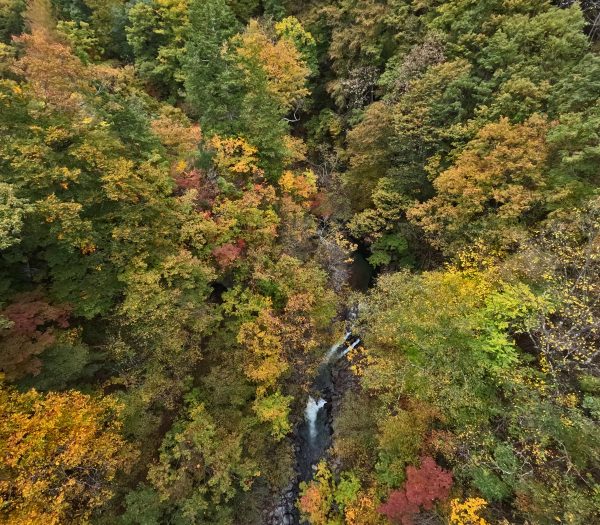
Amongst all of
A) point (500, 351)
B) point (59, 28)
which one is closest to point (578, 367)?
point (500, 351)

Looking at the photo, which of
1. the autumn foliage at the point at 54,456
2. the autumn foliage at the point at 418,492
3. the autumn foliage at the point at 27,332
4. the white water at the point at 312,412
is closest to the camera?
the autumn foliage at the point at 54,456

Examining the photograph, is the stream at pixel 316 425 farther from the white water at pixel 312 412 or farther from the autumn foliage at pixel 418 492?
the autumn foliage at pixel 418 492

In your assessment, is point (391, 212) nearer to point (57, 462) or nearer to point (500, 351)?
point (500, 351)

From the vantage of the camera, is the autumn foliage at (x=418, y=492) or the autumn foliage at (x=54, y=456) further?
the autumn foliage at (x=418, y=492)

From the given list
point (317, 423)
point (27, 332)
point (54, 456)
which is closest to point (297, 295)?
point (317, 423)

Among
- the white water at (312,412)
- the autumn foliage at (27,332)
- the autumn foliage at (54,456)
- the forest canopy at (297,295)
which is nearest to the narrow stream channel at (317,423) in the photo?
the white water at (312,412)

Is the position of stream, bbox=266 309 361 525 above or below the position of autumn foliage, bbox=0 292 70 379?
below

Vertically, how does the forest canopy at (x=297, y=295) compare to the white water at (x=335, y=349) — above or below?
above

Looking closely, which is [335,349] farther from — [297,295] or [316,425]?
[297,295]

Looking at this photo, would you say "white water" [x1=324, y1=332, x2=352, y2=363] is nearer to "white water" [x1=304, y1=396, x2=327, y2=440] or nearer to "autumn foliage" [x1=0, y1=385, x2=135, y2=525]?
"white water" [x1=304, y1=396, x2=327, y2=440]

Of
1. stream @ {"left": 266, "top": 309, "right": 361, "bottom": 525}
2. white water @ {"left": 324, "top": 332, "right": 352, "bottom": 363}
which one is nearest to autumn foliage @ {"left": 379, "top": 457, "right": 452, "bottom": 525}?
stream @ {"left": 266, "top": 309, "right": 361, "bottom": 525}
